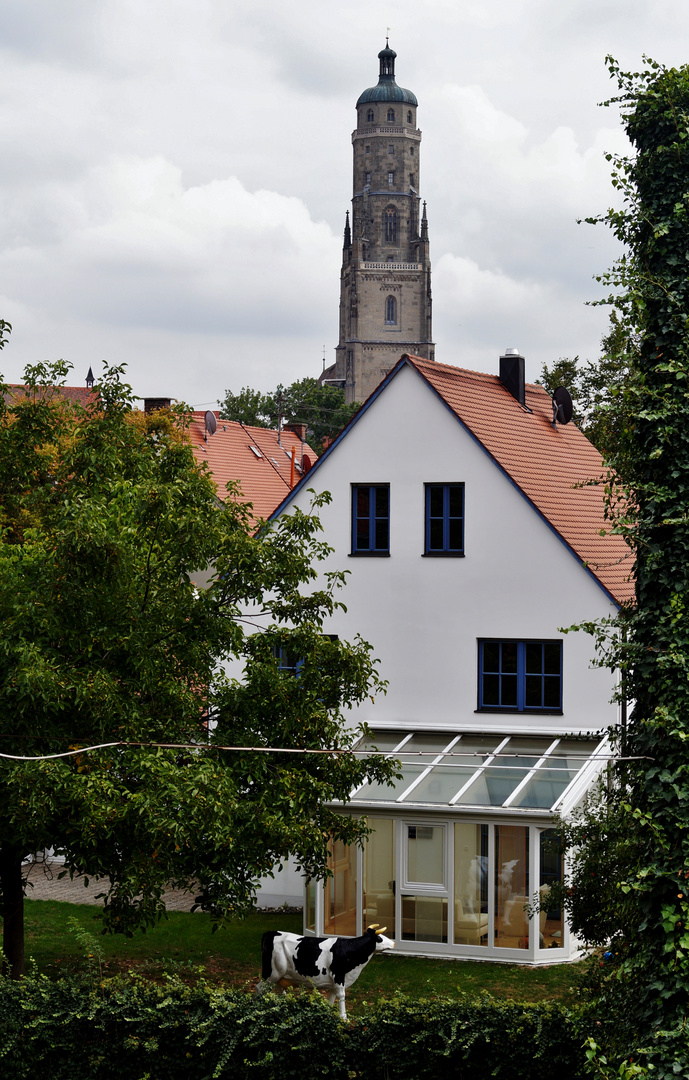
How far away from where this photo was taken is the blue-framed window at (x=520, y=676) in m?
21.2

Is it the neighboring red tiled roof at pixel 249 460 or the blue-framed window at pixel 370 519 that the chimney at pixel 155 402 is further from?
the blue-framed window at pixel 370 519

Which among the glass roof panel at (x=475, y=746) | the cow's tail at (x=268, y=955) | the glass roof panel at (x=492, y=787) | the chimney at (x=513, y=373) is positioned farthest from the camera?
the chimney at (x=513, y=373)

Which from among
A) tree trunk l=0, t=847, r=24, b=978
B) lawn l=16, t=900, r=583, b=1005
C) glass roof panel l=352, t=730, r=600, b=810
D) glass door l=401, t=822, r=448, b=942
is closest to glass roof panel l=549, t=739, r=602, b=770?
glass roof panel l=352, t=730, r=600, b=810

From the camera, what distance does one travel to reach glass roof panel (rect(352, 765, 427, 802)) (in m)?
20.3

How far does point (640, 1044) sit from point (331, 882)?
1152cm

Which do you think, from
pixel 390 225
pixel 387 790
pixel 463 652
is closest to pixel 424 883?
pixel 387 790

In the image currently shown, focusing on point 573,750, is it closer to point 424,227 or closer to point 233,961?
point 233,961

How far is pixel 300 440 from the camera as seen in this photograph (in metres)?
53.2

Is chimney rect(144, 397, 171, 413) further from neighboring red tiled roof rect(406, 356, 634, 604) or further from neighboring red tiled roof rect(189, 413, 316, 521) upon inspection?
neighboring red tiled roof rect(406, 356, 634, 604)

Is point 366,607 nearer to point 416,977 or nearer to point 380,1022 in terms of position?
point 416,977

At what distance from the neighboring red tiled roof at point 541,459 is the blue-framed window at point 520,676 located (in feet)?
5.47

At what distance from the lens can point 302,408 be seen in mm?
112438

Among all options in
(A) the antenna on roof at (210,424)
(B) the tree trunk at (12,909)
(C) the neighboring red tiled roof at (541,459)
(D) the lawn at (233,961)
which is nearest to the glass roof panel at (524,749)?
(C) the neighboring red tiled roof at (541,459)

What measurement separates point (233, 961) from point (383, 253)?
132337 mm
